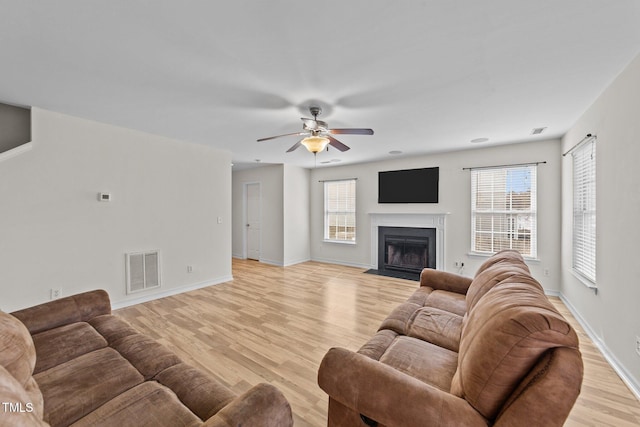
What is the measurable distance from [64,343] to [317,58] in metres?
2.50

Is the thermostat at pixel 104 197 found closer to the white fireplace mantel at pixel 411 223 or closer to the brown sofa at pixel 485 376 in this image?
the brown sofa at pixel 485 376

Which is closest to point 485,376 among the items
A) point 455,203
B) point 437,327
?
point 437,327

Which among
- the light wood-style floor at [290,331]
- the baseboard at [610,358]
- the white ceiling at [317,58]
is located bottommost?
the light wood-style floor at [290,331]

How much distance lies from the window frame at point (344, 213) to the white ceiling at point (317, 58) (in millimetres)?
3088

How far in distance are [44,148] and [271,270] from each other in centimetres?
401

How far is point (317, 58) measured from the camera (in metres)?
1.97

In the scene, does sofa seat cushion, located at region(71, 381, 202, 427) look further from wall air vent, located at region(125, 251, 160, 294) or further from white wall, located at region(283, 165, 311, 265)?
white wall, located at region(283, 165, 311, 265)

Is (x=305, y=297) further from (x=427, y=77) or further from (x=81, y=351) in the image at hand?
(x=427, y=77)

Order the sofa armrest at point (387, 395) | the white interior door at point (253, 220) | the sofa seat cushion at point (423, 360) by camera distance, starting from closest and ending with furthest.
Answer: the sofa armrest at point (387, 395), the sofa seat cushion at point (423, 360), the white interior door at point (253, 220)

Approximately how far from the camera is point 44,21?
159 centimetres

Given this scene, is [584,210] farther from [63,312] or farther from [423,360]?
[63,312]

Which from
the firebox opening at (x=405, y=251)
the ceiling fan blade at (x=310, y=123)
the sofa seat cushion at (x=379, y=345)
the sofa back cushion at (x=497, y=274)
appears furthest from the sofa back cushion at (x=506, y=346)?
the firebox opening at (x=405, y=251)

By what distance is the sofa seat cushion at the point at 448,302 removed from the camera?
7.53ft

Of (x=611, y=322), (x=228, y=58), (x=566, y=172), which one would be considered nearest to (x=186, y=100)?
(x=228, y=58)
